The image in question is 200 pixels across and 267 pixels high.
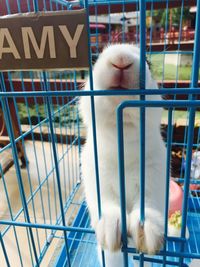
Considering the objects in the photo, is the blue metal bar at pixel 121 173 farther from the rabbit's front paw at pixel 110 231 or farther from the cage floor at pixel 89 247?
the cage floor at pixel 89 247

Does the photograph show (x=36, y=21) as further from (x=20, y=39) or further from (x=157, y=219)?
(x=157, y=219)

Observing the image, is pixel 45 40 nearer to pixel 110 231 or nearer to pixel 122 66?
pixel 122 66

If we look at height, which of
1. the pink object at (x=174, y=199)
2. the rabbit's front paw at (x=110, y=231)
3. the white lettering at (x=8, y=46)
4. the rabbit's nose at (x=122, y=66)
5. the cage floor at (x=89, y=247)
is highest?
the white lettering at (x=8, y=46)

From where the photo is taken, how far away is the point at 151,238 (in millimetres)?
549

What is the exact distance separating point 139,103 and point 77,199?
1.38 meters

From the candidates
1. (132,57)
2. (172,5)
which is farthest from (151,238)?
(172,5)

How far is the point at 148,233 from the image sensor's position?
559 mm

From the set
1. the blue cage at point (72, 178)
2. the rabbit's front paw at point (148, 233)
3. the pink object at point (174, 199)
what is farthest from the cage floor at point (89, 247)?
the rabbit's front paw at point (148, 233)

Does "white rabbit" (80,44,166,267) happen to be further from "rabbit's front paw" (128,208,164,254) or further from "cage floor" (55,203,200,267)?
"cage floor" (55,203,200,267)

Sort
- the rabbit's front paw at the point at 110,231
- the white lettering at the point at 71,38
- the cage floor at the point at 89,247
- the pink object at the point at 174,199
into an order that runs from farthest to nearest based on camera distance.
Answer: the pink object at the point at 174,199, the cage floor at the point at 89,247, the rabbit's front paw at the point at 110,231, the white lettering at the point at 71,38

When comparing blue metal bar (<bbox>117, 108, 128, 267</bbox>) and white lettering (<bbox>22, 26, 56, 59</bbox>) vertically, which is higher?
white lettering (<bbox>22, 26, 56, 59</bbox>)

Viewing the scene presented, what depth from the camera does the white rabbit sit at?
1.88 feet

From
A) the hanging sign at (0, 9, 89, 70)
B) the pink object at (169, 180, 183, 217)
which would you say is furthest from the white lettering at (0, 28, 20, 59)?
the pink object at (169, 180, 183, 217)

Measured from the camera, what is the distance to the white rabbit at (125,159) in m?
0.57
